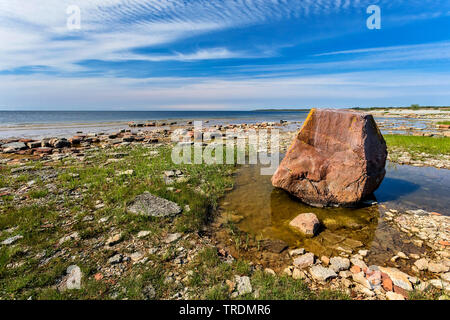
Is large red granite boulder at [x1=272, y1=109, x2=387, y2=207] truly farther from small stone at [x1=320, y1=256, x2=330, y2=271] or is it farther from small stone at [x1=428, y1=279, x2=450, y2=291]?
small stone at [x1=428, y1=279, x2=450, y2=291]

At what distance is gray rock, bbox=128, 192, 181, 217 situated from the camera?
5.80 m

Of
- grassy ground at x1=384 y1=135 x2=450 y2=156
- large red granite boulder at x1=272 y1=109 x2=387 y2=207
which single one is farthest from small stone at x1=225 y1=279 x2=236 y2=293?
grassy ground at x1=384 y1=135 x2=450 y2=156

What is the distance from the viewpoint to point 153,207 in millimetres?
6098

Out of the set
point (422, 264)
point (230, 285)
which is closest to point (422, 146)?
point (422, 264)

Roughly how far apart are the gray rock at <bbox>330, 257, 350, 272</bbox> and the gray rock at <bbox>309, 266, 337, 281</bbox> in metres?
0.18

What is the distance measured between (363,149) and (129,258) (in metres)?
7.04

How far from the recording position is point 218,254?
4355 mm

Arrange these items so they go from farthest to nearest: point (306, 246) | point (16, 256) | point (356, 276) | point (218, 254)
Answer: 1. point (306, 246)
2. point (218, 254)
3. point (16, 256)
4. point (356, 276)

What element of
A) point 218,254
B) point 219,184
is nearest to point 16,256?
point 218,254

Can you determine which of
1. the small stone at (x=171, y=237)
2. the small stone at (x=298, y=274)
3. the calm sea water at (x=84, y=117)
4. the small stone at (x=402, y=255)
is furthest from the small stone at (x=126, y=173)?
the calm sea water at (x=84, y=117)

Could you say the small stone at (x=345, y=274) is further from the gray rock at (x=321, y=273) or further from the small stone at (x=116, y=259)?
the small stone at (x=116, y=259)
